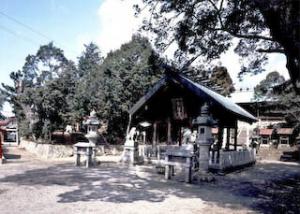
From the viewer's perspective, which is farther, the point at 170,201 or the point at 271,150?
the point at 271,150

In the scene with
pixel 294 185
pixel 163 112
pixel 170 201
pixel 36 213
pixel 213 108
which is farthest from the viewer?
pixel 163 112

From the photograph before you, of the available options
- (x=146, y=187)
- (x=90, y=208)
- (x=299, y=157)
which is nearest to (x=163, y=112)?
(x=146, y=187)

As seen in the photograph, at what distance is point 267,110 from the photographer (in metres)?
38.5

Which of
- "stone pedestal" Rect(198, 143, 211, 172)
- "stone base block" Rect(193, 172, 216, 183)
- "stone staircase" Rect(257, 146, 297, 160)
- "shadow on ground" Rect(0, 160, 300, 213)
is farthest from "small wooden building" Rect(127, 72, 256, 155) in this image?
"stone staircase" Rect(257, 146, 297, 160)

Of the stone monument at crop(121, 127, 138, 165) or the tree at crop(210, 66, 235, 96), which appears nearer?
the stone monument at crop(121, 127, 138, 165)

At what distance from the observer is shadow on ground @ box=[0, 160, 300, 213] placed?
9.57 m

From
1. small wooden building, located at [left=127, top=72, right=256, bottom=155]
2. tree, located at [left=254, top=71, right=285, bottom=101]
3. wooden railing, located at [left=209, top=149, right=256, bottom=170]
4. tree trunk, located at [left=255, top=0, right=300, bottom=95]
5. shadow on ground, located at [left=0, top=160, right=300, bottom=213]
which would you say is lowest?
shadow on ground, located at [left=0, top=160, right=300, bottom=213]

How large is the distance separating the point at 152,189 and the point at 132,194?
4.36 ft

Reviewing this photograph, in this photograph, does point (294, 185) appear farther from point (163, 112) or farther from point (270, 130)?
point (270, 130)

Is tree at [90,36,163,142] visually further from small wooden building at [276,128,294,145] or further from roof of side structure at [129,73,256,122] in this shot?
small wooden building at [276,128,294,145]

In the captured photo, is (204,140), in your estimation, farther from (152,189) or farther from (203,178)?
(152,189)

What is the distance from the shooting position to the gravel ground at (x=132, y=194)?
8297 millimetres

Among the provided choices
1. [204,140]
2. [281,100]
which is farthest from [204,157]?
[281,100]

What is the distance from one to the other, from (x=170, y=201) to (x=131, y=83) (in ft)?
67.6
